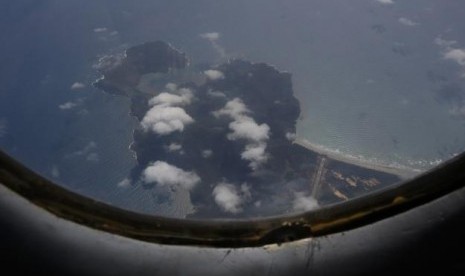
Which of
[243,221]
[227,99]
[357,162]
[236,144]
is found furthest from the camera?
[227,99]

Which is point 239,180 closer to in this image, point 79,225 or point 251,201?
point 251,201

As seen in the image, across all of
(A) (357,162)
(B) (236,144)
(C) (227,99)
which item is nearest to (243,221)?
(A) (357,162)

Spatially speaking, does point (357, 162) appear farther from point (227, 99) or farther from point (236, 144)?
point (227, 99)

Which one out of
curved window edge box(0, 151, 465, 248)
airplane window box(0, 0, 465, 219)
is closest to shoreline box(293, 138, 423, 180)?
airplane window box(0, 0, 465, 219)

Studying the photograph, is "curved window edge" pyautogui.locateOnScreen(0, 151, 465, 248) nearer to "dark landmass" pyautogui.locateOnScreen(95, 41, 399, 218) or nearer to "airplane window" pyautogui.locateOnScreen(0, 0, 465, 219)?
"airplane window" pyautogui.locateOnScreen(0, 0, 465, 219)

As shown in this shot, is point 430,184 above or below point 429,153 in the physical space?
above

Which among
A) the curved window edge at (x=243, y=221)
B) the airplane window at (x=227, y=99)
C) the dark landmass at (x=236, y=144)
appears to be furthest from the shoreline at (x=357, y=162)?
the curved window edge at (x=243, y=221)

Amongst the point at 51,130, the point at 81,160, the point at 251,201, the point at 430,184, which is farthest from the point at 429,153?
the point at 430,184
